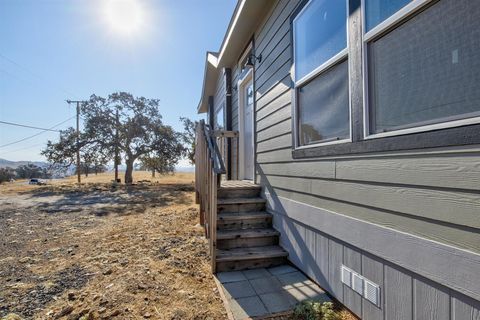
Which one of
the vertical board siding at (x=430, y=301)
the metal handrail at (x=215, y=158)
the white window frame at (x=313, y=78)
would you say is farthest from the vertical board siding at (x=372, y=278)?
the metal handrail at (x=215, y=158)

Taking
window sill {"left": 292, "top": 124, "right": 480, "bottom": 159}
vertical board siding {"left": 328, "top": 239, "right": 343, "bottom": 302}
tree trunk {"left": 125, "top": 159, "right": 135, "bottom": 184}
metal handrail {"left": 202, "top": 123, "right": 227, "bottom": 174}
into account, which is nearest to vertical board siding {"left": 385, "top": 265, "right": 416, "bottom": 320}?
vertical board siding {"left": 328, "top": 239, "right": 343, "bottom": 302}

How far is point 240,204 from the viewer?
3.29m

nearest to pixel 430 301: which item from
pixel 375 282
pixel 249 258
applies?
pixel 375 282

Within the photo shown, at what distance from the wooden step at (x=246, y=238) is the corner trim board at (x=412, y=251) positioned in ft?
2.84

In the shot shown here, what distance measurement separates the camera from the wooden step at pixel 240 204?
3199mm

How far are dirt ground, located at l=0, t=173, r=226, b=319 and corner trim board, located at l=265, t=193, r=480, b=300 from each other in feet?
3.83

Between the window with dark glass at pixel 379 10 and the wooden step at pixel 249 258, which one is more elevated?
the window with dark glass at pixel 379 10

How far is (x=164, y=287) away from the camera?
7.68 feet

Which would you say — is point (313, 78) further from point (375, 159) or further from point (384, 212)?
point (384, 212)

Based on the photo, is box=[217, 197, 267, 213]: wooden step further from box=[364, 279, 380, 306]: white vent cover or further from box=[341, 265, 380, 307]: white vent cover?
box=[364, 279, 380, 306]: white vent cover

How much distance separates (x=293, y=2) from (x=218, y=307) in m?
3.10

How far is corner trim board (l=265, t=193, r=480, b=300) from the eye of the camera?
1.12 m

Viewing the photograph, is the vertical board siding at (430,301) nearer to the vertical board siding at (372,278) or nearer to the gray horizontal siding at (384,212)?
the gray horizontal siding at (384,212)

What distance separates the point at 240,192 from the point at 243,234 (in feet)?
2.44
